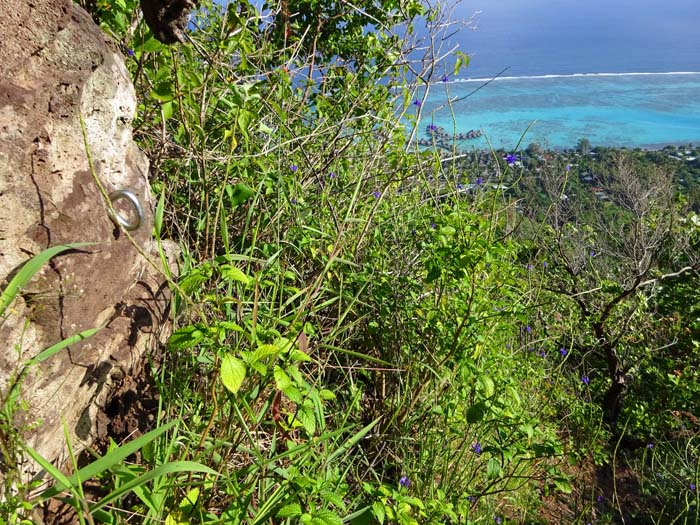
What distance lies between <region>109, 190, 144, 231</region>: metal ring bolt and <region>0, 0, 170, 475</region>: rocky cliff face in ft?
0.11

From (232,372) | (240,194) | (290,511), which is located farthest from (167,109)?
(290,511)

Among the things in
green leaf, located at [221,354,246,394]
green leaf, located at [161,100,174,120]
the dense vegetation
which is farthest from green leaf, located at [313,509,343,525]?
green leaf, located at [161,100,174,120]

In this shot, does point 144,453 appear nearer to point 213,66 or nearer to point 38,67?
point 38,67

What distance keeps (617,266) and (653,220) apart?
25.9 inches

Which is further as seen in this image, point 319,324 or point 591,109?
point 591,109

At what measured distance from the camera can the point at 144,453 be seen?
117 centimetres

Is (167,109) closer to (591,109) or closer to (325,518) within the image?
(325,518)

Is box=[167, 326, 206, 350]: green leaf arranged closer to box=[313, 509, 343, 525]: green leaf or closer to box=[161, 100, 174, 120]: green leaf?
box=[313, 509, 343, 525]: green leaf

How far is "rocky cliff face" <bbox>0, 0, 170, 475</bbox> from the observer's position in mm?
1124

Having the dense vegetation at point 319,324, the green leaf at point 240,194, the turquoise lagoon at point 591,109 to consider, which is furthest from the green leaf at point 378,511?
the turquoise lagoon at point 591,109

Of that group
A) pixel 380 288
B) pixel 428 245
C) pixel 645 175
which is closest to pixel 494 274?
pixel 428 245

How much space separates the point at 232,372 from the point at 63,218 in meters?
0.61

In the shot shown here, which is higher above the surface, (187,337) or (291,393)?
(187,337)

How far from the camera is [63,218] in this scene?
1218 mm
